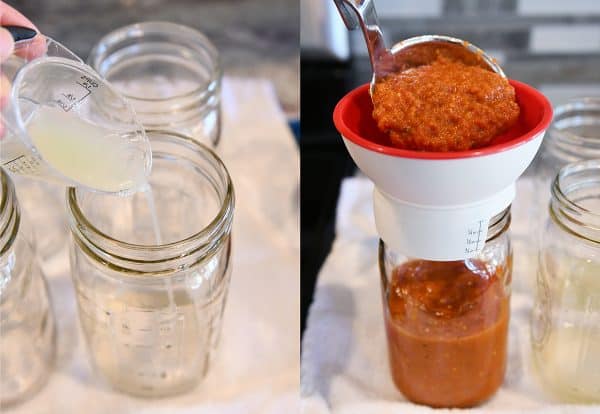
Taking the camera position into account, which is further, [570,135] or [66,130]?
[570,135]

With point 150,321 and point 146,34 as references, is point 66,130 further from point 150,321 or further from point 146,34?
point 146,34

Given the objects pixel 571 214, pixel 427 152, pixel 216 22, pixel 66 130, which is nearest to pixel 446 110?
pixel 427 152

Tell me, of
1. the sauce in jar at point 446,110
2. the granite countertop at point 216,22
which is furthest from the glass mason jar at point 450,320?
the granite countertop at point 216,22

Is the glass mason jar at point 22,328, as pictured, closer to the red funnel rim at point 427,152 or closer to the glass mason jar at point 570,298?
the red funnel rim at point 427,152

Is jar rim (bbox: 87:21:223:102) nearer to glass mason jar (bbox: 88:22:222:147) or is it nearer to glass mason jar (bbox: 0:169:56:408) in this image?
glass mason jar (bbox: 88:22:222:147)

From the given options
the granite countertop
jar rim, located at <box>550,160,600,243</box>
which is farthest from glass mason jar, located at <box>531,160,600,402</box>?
the granite countertop

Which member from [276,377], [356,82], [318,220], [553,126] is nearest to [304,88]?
[356,82]

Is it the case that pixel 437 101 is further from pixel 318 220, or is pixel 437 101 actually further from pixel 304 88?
pixel 304 88
